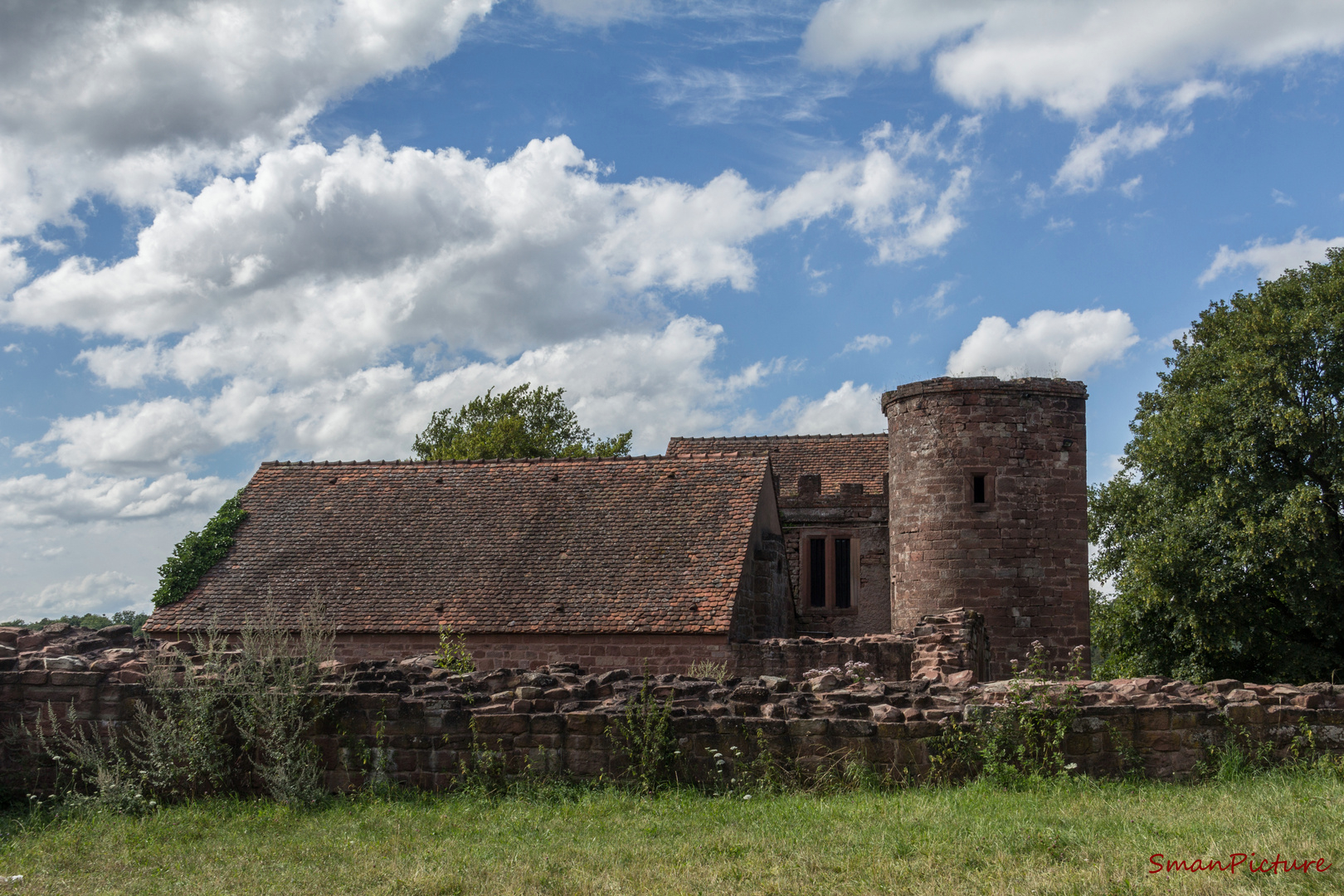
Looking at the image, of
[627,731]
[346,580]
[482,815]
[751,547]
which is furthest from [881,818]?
[346,580]

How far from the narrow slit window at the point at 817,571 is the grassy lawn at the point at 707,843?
19741 millimetres

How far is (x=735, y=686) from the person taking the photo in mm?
9328

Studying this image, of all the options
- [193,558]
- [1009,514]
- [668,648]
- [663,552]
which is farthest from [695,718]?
[193,558]

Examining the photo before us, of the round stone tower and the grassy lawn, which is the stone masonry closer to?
the grassy lawn

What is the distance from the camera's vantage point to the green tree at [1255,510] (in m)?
21.8

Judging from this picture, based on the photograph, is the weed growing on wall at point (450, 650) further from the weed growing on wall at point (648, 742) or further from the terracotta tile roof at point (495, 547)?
the weed growing on wall at point (648, 742)

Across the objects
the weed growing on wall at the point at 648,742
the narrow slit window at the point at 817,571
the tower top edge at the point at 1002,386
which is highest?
the tower top edge at the point at 1002,386

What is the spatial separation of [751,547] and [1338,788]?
1300 cm

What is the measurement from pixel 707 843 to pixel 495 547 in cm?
1379

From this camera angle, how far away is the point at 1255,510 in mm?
22141

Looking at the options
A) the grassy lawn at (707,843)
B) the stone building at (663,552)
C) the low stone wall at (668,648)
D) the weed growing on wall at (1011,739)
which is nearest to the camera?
the grassy lawn at (707,843)

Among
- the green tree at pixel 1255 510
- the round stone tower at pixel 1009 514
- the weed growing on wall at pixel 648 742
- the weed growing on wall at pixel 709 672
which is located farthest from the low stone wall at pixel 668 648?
the green tree at pixel 1255 510

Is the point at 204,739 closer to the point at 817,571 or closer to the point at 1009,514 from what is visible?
the point at 1009,514

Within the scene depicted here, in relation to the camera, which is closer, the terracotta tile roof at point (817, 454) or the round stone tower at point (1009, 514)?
the round stone tower at point (1009, 514)
